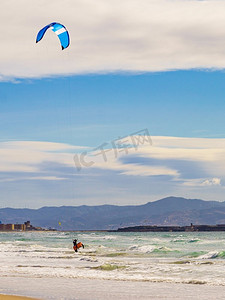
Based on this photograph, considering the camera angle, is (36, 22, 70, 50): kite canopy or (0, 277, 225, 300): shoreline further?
(36, 22, 70, 50): kite canopy

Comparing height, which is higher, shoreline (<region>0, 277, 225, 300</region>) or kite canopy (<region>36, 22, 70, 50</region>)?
kite canopy (<region>36, 22, 70, 50</region>)

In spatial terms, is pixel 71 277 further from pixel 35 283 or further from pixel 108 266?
pixel 108 266

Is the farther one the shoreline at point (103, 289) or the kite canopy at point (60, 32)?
the kite canopy at point (60, 32)

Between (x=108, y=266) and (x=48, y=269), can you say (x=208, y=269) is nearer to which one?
(x=108, y=266)

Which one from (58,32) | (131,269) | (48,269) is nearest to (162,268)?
(131,269)

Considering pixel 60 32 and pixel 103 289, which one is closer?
pixel 103 289

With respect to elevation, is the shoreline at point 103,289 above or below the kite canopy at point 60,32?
below

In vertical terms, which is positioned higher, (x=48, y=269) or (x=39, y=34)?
(x=39, y=34)

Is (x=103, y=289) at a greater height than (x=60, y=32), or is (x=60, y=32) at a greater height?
(x=60, y=32)

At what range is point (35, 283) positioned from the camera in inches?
867

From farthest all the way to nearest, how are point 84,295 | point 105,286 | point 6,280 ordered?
point 6,280 → point 105,286 → point 84,295

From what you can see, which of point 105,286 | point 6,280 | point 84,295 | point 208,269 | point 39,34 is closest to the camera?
point 84,295

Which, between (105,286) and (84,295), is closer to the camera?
(84,295)

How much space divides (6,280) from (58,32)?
49.5 ft
